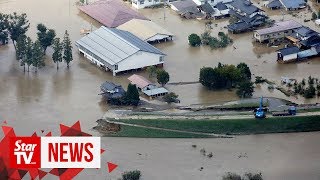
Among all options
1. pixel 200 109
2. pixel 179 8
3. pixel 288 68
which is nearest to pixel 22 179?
pixel 200 109

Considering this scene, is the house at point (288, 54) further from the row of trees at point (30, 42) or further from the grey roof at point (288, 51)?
the row of trees at point (30, 42)

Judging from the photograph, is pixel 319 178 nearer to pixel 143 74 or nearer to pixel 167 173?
pixel 167 173

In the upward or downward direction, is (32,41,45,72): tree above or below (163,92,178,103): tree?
above

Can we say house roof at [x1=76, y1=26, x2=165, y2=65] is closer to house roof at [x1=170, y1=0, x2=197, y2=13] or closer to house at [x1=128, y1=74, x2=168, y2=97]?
house at [x1=128, y1=74, x2=168, y2=97]

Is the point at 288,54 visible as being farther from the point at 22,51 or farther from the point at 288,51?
the point at 22,51

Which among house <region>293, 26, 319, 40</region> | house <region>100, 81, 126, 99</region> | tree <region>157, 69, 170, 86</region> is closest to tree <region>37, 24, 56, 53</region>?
house <region>100, 81, 126, 99</region>

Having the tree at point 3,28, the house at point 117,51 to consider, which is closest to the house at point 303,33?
the house at point 117,51
